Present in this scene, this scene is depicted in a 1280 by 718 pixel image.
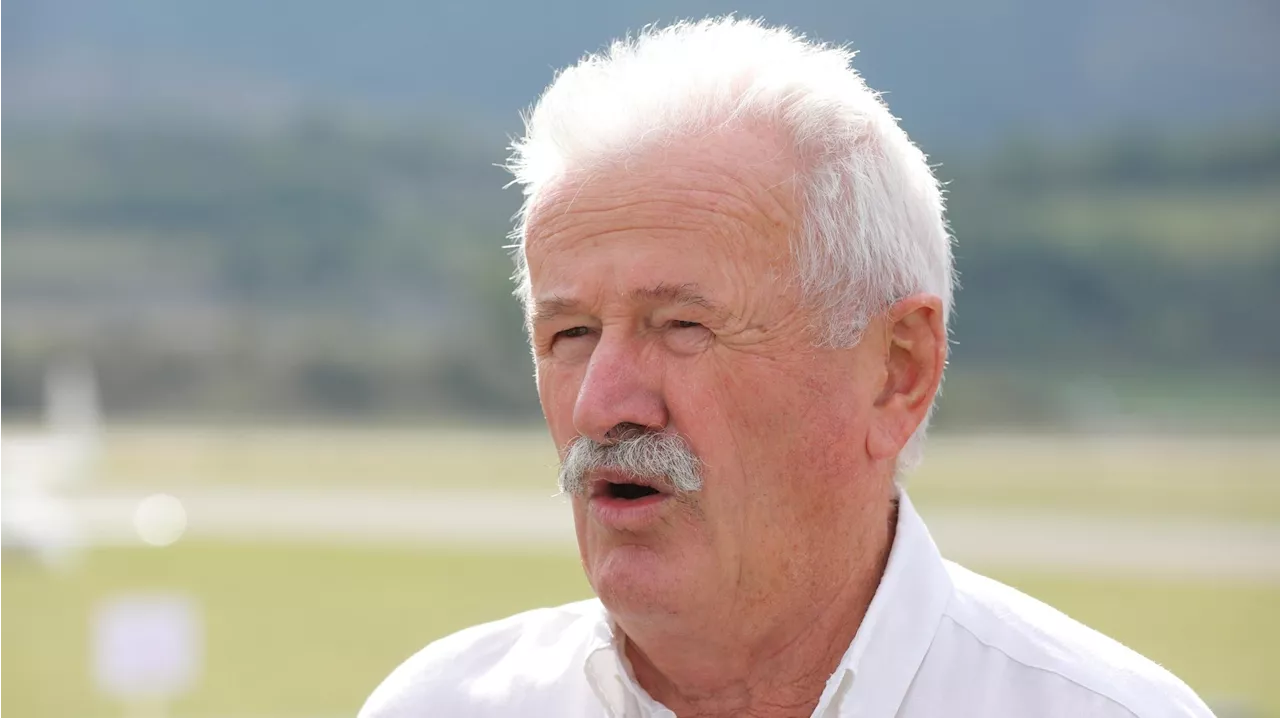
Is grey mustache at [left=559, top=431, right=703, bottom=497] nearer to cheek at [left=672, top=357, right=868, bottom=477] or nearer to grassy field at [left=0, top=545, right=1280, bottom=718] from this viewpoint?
cheek at [left=672, top=357, right=868, bottom=477]

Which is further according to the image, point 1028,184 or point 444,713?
point 1028,184

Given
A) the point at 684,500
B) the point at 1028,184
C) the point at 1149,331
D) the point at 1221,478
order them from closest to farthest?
the point at 684,500, the point at 1221,478, the point at 1149,331, the point at 1028,184

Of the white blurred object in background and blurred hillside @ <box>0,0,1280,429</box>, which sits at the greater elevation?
blurred hillside @ <box>0,0,1280,429</box>

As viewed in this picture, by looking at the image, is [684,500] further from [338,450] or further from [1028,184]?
[1028,184]

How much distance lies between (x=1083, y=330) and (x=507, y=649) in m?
48.3

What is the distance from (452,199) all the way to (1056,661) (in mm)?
59589

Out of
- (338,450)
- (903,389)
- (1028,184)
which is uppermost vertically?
(1028,184)

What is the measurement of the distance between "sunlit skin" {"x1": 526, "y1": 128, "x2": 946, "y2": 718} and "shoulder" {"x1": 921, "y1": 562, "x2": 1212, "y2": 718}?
0.15 metres

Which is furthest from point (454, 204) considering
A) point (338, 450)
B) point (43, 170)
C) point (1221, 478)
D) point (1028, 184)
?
point (1221, 478)

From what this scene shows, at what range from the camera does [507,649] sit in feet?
6.75

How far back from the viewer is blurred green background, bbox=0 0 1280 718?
15852 millimetres

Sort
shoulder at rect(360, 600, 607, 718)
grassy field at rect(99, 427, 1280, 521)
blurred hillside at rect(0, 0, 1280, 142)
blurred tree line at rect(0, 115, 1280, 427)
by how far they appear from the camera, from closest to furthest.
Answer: shoulder at rect(360, 600, 607, 718)
grassy field at rect(99, 427, 1280, 521)
blurred tree line at rect(0, 115, 1280, 427)
blurred hillside at rect(0, 0, 1280, 142)

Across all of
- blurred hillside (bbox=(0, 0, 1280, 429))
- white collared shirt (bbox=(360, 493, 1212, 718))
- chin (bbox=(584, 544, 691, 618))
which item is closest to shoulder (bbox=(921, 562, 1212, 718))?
white collared shirt (bbox=(360, 493, 1212, 718))

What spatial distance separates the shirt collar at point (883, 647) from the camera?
1751mm
